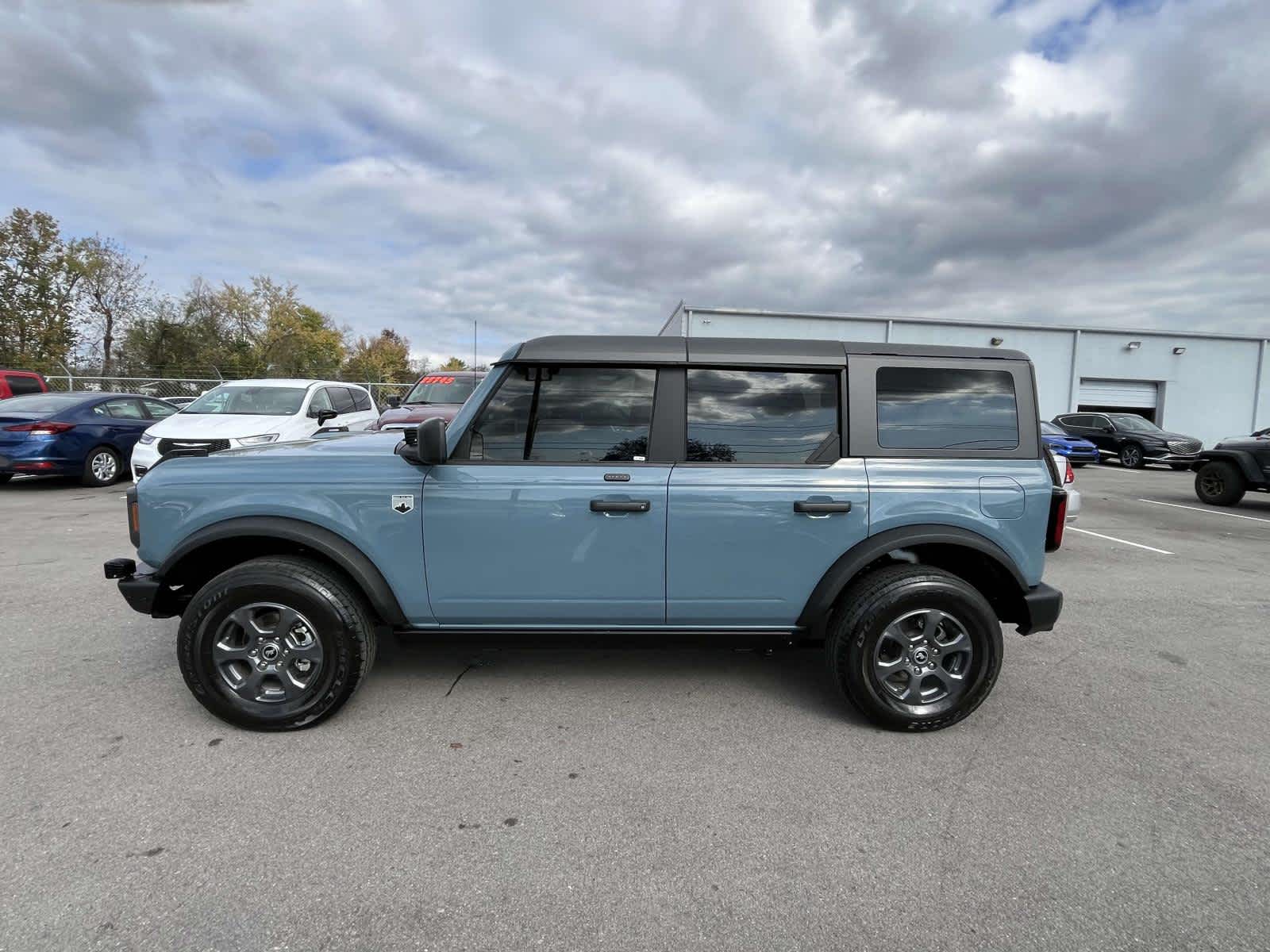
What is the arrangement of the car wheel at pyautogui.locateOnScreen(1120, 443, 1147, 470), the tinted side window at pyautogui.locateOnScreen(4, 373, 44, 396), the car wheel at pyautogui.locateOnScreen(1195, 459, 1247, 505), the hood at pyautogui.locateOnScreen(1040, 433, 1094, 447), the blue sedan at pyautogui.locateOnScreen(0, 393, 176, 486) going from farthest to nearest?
the car wheel at pyautogui.locateOnScreen(1120, 443, 1147, 470), the hood at pyautogui.locateOnScreen(1040, 433, 1094, 447), the tinted side window at pyautogui.locateOnScreen(4, 373, 44, 396), the car wheel at pyautogui.locateOnScreen(1195, 459, 1247, 505), the blue sedan at pyautogui.locateOnScreen(0, 393, 176, 486)

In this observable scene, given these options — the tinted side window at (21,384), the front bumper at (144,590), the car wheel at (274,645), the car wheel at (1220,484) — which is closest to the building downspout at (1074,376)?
the car wheel at (1220,484)

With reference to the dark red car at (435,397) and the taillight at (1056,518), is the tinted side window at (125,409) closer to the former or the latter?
the dark red car at (435,397)

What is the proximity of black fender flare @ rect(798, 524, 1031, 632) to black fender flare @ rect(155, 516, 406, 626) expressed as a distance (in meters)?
1.98

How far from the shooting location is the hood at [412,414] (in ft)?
31.0

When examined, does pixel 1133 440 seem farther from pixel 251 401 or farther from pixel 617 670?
pixel 251 401

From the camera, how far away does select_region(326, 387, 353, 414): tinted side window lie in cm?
1057

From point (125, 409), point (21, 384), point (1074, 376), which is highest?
point (1074, 376)

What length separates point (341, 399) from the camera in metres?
10.9

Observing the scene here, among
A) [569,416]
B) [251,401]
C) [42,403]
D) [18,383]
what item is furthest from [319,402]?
[18,383]

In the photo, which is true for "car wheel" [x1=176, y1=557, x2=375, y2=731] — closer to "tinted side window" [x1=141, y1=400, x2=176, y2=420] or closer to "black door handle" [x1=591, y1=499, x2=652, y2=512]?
"black door handle" [x1=591, y1=499, x2=652, y2=512]

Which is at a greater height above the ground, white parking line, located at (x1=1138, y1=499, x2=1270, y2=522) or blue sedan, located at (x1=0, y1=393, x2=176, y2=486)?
blue sedan, located at (x1=0, y1=393, x2=176, y2=486)

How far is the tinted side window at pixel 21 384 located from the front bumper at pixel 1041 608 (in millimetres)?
17535

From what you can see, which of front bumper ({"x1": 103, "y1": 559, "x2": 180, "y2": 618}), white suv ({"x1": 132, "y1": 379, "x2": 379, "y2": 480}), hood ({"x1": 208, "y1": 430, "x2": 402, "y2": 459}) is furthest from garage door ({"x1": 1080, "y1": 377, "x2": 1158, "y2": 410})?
front bumper ({"x1": 103, "y1": 559, "x2": 180, "y2": 618})

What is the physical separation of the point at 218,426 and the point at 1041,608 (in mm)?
9588
